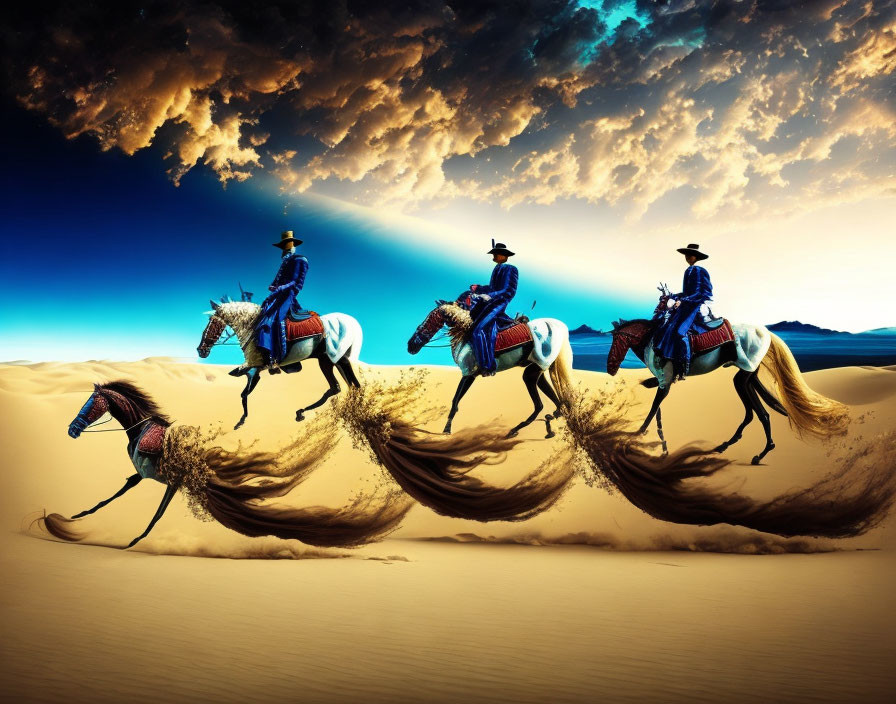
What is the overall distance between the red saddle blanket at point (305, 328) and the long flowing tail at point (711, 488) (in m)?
4.13

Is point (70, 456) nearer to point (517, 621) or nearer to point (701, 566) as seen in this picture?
point (517, 621)

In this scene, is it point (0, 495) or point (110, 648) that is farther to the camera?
point (0, 495)

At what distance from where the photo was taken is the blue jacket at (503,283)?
10.7 metres

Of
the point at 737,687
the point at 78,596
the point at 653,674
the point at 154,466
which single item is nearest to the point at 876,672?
the point at 737,687

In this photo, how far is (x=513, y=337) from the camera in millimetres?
10938

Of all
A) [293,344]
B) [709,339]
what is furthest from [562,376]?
[293,344]

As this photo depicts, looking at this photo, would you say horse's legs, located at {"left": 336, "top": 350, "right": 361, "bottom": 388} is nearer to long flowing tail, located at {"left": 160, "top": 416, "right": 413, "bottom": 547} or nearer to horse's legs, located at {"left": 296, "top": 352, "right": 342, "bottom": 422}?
horse's legs, located at {"left": 296, "top": 352, "right": 342, "bottom": 422}

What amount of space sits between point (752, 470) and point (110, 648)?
29.4 ft

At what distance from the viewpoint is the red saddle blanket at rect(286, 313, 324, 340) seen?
1067 centimetres

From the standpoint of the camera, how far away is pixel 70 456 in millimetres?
13953

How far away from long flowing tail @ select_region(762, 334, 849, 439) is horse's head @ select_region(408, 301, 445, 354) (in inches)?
201

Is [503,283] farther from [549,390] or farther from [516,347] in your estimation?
[549,390]

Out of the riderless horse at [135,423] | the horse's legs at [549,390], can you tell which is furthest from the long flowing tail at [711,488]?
the riderless horse at [135,423]

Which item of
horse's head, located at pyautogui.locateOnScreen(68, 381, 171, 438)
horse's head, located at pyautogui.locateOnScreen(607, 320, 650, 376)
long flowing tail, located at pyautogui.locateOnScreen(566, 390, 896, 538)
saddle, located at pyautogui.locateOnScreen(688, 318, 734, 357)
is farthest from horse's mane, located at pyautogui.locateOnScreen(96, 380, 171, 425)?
saddle, located at pyautogui.locateOnScreen(688, 318, 734, 357)
